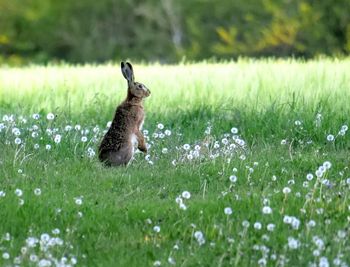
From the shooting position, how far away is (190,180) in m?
8.18

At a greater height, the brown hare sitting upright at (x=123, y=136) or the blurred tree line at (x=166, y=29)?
the brown hare sitting upright at (x=123, y=136)

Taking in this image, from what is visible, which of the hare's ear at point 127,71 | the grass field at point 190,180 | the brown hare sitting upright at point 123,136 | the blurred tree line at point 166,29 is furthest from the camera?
the blurred tree line at point 166,29

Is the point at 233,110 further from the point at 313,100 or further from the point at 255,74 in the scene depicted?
the point at 255,74

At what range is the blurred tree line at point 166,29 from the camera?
35094 millimetres

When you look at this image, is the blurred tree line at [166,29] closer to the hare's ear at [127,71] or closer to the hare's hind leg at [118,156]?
the hare's ear at [127,71]

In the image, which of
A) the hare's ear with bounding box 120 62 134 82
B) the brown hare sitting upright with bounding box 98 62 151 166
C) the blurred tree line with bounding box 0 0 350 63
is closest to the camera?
the brown hare sitting upright with bounding box 98 62 151 166

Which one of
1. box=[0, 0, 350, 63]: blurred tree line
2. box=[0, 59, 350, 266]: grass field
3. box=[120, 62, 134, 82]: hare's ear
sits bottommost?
box=[0, 0, 350, 63]: blurred tree line

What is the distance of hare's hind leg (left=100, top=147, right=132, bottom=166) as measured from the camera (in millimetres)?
8578

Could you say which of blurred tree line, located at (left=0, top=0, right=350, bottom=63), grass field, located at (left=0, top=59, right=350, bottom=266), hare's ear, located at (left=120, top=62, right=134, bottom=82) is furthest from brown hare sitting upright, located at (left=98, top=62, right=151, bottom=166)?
blurred tree line, located at (left=0, top=0, right=350, bottom=63)

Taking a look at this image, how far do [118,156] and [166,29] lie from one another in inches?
1228

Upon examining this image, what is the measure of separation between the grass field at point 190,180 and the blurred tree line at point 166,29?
72.5ft

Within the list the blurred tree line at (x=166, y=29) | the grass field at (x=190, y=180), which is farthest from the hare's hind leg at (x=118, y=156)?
the blurred tree line at (x=166, y=29)

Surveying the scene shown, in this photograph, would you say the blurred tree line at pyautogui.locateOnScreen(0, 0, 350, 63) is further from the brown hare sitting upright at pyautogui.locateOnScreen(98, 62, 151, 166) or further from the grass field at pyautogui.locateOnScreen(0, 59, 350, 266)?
the brown hare sitting upright at pyautogui.locateOnScreen(98, 62, 151, 166)

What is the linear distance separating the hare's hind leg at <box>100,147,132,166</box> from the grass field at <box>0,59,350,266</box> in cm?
13
